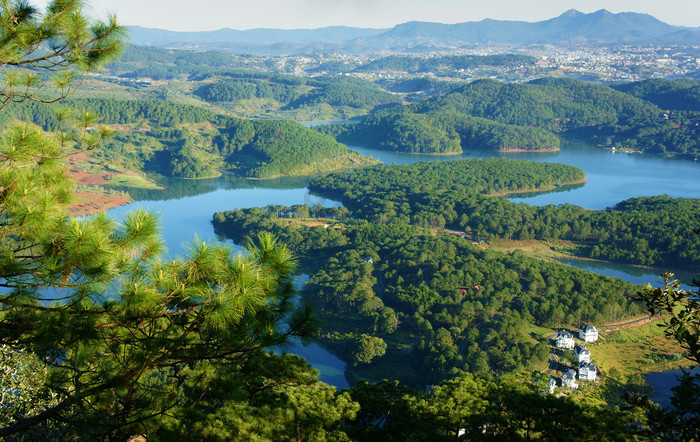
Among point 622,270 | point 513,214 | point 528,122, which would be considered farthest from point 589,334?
Result: point 528,122

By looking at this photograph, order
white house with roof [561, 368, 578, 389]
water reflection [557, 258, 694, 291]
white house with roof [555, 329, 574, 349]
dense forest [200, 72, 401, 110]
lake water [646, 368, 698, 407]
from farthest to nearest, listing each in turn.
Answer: dense forest [200, 72, 401, 110], water reflection [557, 258, 694, 291], white house with roof [555, 329, 574, 349], lake water [646, 368, 698, 407], white house with roof [561, 368, 578, 389]

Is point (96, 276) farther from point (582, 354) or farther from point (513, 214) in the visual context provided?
point (513, 214)

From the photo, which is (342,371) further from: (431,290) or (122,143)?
(122,143)

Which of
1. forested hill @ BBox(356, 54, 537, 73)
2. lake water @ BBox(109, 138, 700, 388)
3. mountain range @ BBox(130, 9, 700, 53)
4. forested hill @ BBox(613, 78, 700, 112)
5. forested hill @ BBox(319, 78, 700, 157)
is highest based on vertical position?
mountain range @ BBox(130, 9, 700, 53)

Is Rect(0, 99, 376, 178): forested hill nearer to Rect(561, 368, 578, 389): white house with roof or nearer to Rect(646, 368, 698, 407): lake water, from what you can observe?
Rect(561, 368, 578, 389): white house with roof

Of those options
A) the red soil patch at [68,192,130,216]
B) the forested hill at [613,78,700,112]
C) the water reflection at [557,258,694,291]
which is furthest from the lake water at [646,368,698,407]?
the forested hill at [613,78,700,112]

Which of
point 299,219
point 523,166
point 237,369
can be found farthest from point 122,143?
point 237,369

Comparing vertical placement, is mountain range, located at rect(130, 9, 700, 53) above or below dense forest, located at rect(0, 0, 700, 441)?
above
